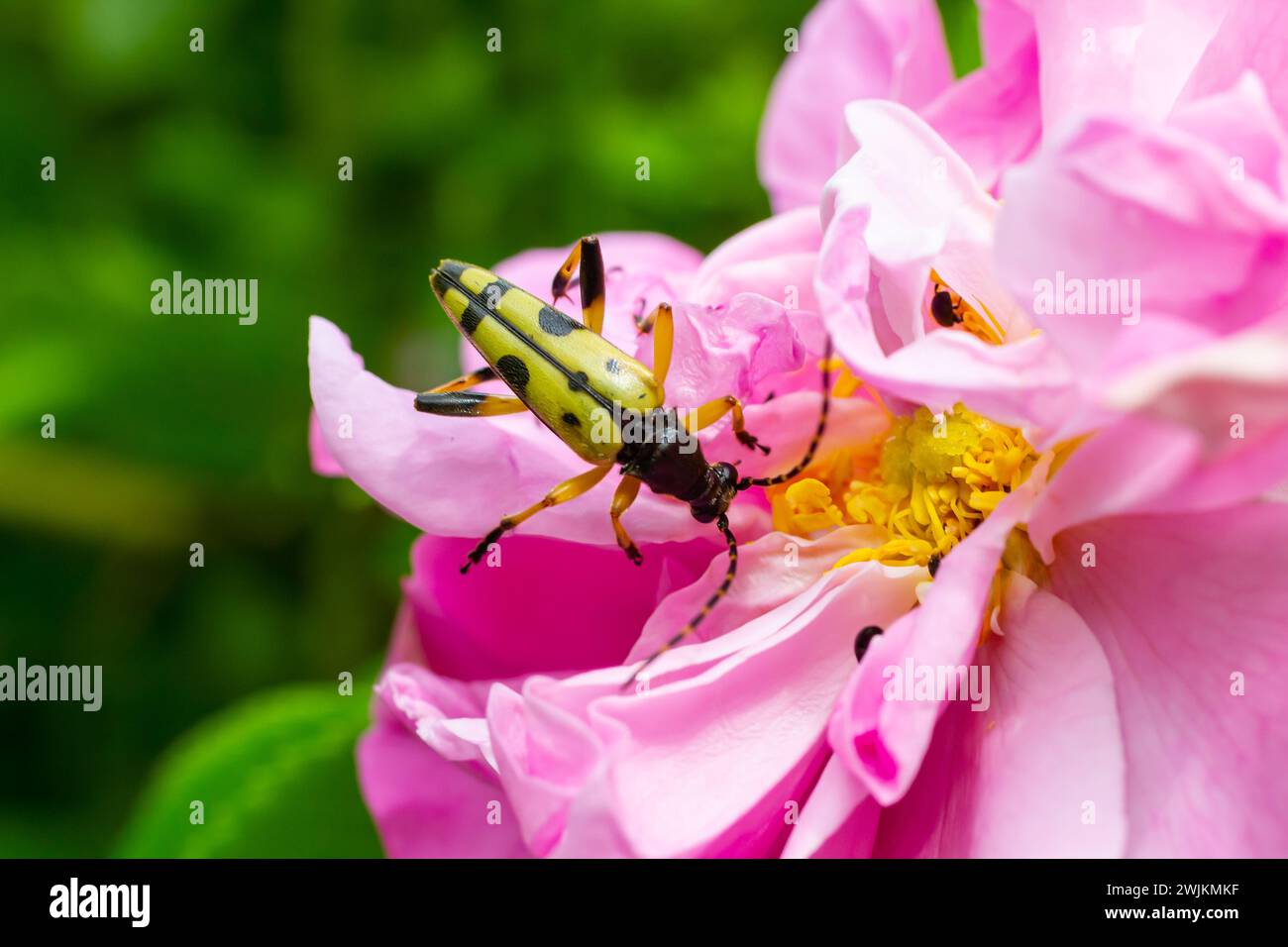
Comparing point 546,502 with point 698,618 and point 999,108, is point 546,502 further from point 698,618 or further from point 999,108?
point 999,108

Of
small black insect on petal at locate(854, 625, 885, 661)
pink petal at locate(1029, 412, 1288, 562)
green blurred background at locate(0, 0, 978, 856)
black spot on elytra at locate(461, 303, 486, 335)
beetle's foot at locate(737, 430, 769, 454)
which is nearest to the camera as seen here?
pink petal at locate(1029, 412, 1288, 562)

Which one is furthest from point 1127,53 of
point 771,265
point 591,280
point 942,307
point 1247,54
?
point 591,280

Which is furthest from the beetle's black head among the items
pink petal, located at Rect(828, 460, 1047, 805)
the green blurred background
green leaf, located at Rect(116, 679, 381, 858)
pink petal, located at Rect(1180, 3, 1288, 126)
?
the green blurred background

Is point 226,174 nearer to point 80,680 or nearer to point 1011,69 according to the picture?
point 80,680

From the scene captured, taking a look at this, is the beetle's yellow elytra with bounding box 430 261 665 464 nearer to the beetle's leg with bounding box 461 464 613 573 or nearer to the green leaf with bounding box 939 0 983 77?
the beetle's leg with bounding box 461 464 613 573

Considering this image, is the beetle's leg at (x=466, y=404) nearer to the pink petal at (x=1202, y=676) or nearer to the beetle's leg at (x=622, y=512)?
the beetle's leg at (x=622, y=512)

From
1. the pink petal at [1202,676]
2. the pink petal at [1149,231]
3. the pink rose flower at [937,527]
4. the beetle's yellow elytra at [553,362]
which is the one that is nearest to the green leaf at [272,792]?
the pink rose flower at [937,527]
